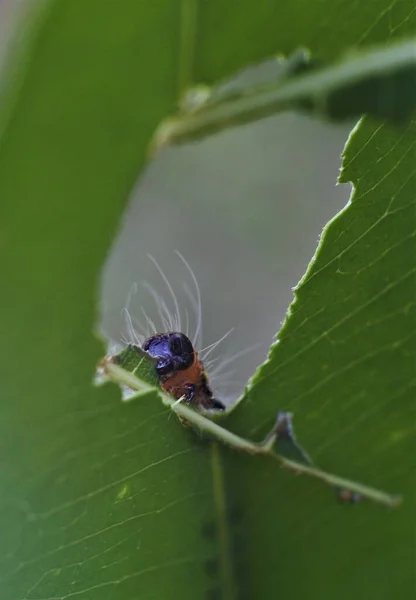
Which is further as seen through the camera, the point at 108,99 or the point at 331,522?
the point at 331,522

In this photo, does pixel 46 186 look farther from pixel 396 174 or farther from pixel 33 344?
pixel 396 174

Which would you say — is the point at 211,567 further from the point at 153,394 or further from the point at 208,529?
the point at 153,394

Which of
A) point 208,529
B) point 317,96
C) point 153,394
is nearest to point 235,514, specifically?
point 208,529

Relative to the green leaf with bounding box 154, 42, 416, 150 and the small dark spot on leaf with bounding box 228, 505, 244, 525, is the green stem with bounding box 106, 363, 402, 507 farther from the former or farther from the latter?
the green leaf with bounding box 154, 42, 416, 150

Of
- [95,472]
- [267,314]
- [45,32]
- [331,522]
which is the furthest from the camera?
[267,314]

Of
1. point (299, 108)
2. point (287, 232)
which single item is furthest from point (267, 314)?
point (299, 108)

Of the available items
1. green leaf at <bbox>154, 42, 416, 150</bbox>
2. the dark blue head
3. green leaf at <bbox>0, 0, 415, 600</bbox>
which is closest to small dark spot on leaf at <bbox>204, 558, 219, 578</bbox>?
green leaf at <bbox>0, 0, 415, 600</bbox>

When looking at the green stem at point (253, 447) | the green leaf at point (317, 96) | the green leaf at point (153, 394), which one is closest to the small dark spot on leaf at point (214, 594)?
the green leaf at point (153, 394)
